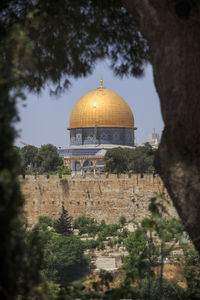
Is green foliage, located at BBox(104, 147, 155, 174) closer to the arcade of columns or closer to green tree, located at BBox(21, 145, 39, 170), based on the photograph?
the arcade of columns

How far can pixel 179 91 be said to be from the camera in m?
3.17

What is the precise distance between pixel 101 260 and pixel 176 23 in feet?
43.6

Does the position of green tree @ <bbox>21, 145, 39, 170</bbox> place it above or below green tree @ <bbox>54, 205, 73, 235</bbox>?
above

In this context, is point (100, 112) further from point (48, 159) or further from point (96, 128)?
point (48, 159)

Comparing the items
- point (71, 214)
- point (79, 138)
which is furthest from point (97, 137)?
point (71, 214)

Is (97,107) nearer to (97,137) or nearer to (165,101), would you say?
(97,137)

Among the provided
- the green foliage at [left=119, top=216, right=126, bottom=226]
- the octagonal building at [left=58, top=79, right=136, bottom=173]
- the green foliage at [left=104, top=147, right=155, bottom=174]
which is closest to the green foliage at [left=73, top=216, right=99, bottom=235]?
the green foliage at [left=119, top=216, right=126, bottom=226]

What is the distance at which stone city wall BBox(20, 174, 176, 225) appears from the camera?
20219 mm

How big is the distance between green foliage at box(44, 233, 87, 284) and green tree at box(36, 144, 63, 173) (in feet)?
75.8

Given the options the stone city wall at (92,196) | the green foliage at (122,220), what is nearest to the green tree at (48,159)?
the stone city wall at (92,196)

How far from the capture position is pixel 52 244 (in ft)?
52.3

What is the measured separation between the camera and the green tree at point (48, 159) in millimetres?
39031

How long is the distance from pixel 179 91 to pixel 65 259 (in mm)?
12591

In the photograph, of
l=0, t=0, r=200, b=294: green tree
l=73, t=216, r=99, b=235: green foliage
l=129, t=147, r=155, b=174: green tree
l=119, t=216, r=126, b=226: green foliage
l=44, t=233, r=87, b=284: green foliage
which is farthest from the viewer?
l=129, t=147, r=155, b=174: green tree
